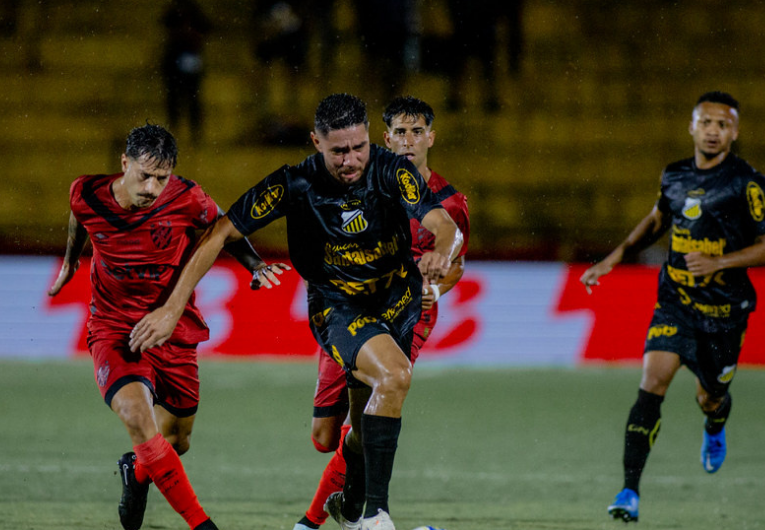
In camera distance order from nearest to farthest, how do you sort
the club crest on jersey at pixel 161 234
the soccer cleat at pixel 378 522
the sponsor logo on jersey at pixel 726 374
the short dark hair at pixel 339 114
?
1. the soccer cleat at pixel 378 522
2. the short dark hair at pixel 339 114
3. the club crest on jersey at pixel 161 234
4. the sponsor logo on jersey at pixel 726 374

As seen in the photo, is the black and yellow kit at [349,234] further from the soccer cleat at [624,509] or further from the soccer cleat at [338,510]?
the soccer cleat at [624,509]

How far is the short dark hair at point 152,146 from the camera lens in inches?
197

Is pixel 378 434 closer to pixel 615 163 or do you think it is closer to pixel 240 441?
pixel 240 441

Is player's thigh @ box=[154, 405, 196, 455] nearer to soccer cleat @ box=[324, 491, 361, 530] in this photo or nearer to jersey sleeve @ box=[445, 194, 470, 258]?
soccer cleat @ box=[324, 491, 361, 530]

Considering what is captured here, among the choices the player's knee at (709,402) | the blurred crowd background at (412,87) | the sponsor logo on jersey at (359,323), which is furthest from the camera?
the blurred crowd background at (412,87)

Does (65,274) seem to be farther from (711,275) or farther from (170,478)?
(711,275)

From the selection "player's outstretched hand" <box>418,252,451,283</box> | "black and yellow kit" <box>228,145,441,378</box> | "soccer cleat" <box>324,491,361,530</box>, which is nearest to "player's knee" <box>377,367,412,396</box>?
"black and yellow kit" <box>228,145,441,378</box>

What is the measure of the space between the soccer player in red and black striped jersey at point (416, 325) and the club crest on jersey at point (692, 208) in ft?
4.49

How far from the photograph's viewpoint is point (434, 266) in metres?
4.38

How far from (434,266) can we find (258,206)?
2.90 ft

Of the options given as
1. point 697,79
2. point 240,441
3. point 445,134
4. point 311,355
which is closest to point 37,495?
point 240,441

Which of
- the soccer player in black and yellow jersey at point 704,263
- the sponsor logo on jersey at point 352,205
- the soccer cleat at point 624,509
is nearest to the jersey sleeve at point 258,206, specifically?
the sponsor logo on jersey at point 352,205

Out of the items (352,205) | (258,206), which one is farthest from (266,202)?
(352,205)

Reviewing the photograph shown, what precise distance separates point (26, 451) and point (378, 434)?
12.7 feet
